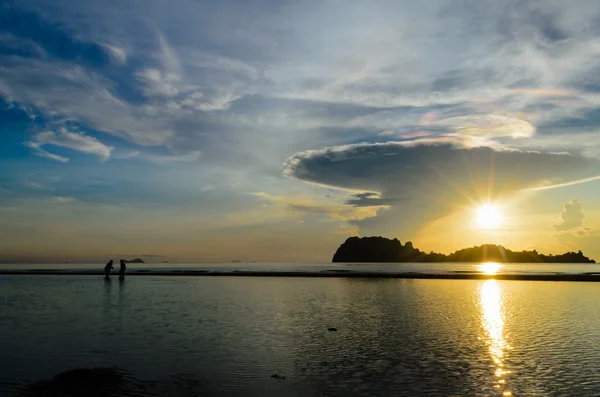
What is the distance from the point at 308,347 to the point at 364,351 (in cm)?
268

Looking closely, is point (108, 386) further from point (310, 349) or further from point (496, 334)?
point (496, 334)

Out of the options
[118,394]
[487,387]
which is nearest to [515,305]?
[487,387]

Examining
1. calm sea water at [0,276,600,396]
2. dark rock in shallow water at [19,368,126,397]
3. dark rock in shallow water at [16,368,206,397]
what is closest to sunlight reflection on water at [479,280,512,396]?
calm sea water at [0,276,600,396]

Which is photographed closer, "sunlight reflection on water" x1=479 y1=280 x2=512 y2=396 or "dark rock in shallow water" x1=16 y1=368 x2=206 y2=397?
"dark rock in shallow water" x1=16 y1=368 x2=206 y2=397

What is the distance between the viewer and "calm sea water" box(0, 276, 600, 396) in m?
15.0

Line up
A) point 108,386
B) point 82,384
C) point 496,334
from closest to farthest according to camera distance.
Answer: point 108,386 → point 82,384 → point 496,334

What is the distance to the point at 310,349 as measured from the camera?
20.8m

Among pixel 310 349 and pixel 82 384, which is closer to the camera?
pixel 82 384

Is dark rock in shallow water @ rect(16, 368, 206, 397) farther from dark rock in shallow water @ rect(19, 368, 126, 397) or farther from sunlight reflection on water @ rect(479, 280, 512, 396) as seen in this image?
sunlight reflection on water @ rect(479, 280, 512, 396)

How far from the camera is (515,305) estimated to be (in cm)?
4091

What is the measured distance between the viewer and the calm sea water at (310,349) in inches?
590

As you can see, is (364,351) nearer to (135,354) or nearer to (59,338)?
(135,354)

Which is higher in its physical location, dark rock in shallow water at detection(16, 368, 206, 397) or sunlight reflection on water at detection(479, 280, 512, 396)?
dark rock in shallow water at detection(16, 368, 206, 397)

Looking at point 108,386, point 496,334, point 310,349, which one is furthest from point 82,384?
point 496,334
